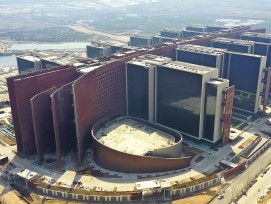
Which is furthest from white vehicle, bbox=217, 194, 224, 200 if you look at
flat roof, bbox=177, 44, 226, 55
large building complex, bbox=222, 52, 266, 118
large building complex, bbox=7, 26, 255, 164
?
flat roof, bbox=177, 44, 226, 55

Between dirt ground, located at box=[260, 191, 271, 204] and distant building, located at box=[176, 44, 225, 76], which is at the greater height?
distant building, located at box=[176, 44, 225, 76]

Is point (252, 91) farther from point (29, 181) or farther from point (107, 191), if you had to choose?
point (29, 181)

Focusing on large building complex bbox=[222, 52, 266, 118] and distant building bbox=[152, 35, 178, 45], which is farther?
distant building bbox=[152, 35, 178, 45]

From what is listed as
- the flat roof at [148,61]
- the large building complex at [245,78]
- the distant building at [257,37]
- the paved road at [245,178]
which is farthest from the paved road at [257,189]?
the distant building at [257,37]

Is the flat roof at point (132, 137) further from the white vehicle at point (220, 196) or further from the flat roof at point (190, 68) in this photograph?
the flat roof at point (190, 68)

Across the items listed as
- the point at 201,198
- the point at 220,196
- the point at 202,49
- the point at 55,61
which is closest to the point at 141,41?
the point at 202,49

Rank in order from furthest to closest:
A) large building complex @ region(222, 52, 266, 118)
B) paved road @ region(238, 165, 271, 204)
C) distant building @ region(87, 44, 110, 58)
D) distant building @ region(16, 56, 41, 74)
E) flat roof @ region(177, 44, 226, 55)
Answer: distant building @ region(87, 44, 110, 58)
flat roof @ region(177, 44, 226, 55)
distant building @ region(16, 56, 41, 74)
large building complex @ region(222, 52, 266, 118)
paved road @ region(238, 165, 271, 204)

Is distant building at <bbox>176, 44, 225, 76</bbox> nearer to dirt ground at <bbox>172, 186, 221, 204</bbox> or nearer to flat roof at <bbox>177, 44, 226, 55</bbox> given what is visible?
flat roof at <bbox>177, 44, 226, 55</bbox>

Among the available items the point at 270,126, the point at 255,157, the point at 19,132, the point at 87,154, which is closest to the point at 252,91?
the point at 270,126
